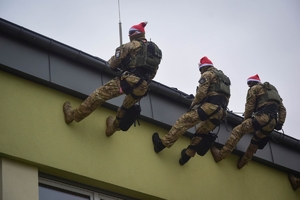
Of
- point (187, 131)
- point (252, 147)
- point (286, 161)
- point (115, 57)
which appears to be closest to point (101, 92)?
point (115, 57)

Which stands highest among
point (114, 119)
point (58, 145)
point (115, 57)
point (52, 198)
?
point (115, 57)

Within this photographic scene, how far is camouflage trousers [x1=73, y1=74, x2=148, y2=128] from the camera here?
30.2ft

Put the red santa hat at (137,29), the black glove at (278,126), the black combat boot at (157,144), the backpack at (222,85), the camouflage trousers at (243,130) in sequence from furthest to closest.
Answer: the black glove at (278,126)
the camouflage trousers at (243,130)
the backpack at (222,85)
the black combat boot at (157,144)
the red santa hat at (137,29)

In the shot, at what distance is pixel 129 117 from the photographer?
9289mm

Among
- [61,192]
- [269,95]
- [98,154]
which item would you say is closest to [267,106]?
[269,95]

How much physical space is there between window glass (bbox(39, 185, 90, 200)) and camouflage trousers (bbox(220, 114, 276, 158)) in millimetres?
3140

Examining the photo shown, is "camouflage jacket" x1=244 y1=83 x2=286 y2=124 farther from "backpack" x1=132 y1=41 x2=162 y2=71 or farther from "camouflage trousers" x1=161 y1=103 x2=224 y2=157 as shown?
"backpack" x1=132 y1=41 x2=162 y2=71

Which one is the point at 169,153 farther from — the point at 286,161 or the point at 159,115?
the point at 286,161

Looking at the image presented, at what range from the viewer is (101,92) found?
30.4ft

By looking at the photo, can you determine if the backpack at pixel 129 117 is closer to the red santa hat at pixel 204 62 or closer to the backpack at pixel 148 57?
the backpack at pixel 148 57

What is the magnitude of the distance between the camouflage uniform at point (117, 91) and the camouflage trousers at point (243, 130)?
2.26 m

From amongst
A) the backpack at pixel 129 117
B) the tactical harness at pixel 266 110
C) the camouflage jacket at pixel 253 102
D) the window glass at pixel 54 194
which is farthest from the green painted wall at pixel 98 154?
the camouflage jacket at pixel 253 102

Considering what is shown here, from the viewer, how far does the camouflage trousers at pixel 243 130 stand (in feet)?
36.1

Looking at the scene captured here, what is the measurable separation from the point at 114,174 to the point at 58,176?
2.83 ft
